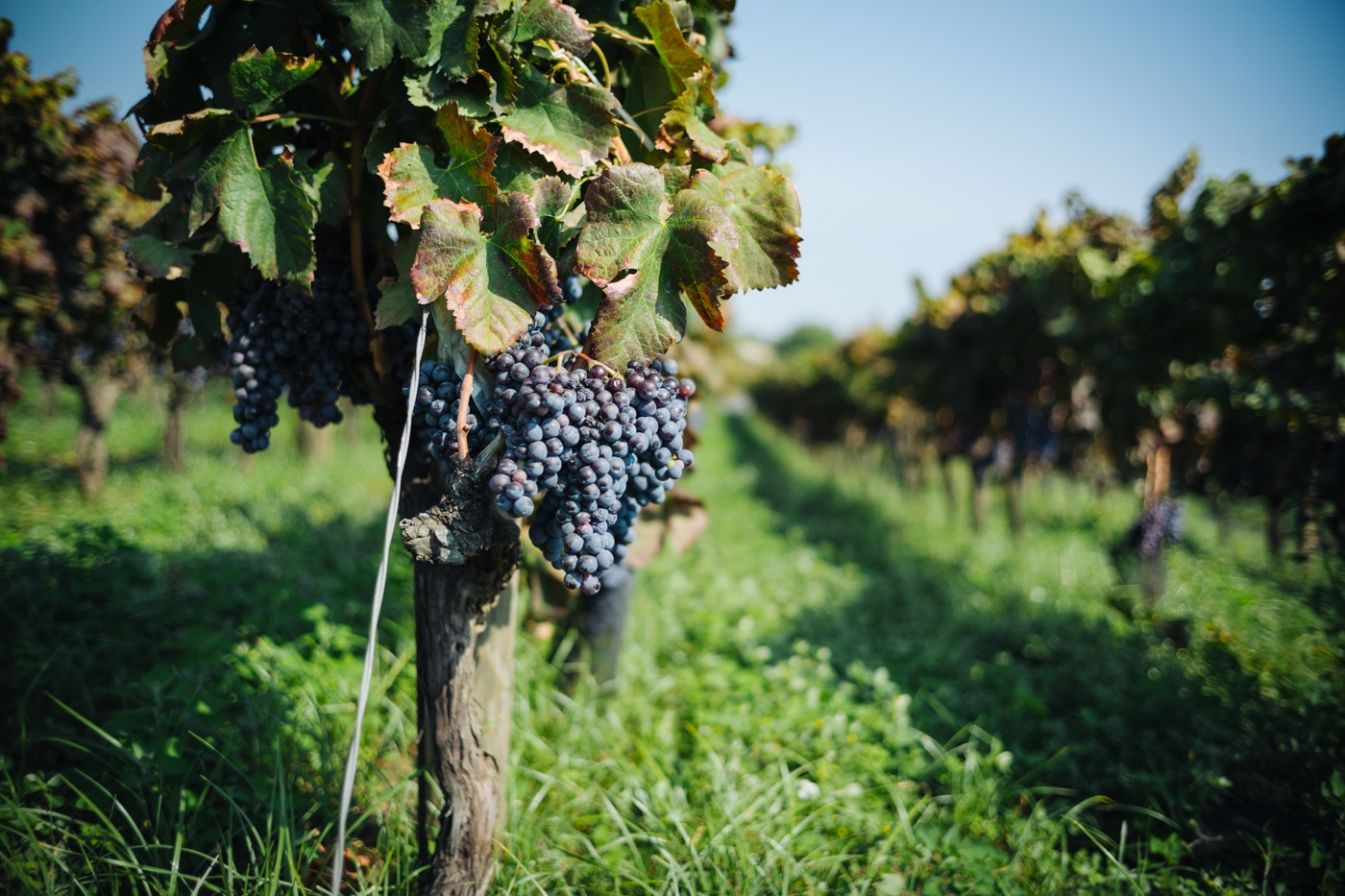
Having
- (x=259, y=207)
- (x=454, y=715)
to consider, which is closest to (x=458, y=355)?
(x=259, y=207)

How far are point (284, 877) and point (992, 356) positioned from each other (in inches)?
290

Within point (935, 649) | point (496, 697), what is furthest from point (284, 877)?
point (935, 649)

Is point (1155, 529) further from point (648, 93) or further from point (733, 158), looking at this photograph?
point (648, 93)

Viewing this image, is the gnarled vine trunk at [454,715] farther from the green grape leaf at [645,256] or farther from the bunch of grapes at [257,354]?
the green grape leaf at [645,256]

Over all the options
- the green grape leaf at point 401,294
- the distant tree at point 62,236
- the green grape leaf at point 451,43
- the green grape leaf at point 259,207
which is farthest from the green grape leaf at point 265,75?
the distant tree at point 62,236

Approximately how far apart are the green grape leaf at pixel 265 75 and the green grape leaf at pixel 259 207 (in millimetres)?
104

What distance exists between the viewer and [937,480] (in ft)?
45.9

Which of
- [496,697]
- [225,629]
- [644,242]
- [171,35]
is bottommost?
[225,629]

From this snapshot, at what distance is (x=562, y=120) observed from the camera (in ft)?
4.43

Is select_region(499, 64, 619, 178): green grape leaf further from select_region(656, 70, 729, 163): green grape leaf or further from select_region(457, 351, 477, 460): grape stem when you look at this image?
select_region(457, 351, 477, 460): grape stem

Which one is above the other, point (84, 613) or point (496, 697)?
point (496, 697)

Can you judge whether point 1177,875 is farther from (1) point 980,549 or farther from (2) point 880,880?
(1) point 980,549

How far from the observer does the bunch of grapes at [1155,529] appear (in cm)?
475

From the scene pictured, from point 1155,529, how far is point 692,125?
5127 millimetres
